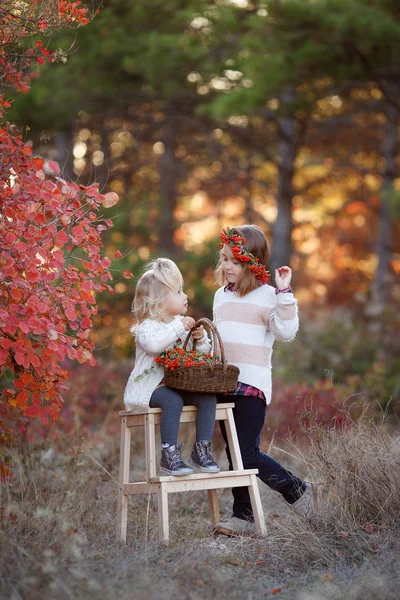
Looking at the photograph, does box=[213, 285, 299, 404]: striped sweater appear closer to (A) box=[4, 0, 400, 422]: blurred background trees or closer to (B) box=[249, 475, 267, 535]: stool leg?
(B) box=[249, 475, 267, 535]: stool leg

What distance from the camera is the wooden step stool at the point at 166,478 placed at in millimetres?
4055

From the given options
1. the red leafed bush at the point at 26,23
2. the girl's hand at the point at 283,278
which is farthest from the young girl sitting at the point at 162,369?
the red leafed bush at the point at 26,23

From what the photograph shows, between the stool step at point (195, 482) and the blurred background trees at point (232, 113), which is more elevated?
the stool step at point (195, 482)

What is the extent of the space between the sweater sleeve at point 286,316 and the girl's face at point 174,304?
49cm

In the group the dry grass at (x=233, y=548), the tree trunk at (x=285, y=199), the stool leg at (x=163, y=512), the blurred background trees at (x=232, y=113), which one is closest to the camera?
the dry grass at (x=233, y=548)

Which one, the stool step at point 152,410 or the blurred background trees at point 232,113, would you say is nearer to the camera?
the stool step at point 152,410

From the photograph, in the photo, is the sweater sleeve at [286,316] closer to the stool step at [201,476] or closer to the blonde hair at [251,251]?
the blonde hair at [251,251]

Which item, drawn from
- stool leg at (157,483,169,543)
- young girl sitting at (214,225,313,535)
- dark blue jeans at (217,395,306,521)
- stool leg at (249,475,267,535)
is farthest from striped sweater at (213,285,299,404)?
stool leg at (157,483,169,543)

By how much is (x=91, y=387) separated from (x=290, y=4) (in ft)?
14.9

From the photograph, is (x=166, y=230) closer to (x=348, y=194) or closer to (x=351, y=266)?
(x=348, y=194)

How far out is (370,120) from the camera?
1545 cm

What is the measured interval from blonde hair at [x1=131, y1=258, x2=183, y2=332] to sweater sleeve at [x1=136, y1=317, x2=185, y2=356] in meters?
0.08

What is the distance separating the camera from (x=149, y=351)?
419cm

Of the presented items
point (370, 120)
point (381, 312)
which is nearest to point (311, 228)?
point (370, 120)
